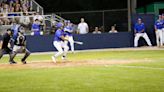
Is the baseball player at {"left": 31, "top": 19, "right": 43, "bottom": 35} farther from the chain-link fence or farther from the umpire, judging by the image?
the umpire

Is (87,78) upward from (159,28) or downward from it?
downward

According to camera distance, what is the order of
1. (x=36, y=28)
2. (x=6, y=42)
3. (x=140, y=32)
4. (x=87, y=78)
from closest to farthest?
(x=87, y=78) → (x=6, y=42) → (x=36, y=28) → (x=140, y=32)

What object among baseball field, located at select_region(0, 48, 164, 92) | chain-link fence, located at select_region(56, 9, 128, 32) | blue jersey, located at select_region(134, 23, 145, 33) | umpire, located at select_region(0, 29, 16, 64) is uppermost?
chain-link fence, located at select_region(56, 9, 128, 32)

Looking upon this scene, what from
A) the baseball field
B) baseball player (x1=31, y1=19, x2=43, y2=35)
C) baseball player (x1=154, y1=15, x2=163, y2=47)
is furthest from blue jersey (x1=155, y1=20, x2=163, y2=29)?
the baseball field

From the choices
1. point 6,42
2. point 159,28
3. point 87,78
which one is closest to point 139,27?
point 159,28

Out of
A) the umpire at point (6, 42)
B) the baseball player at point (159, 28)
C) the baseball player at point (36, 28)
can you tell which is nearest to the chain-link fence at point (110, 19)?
the baseball player at point (159, 28)

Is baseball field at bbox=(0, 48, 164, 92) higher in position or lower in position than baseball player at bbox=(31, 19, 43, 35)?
lower

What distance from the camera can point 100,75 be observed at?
559 inches

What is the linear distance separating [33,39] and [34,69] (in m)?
12.5

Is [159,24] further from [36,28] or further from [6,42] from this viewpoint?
[6,42]

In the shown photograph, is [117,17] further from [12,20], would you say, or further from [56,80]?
[56,80]

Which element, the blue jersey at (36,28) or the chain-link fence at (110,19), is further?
the chain-link fence at (110,19)

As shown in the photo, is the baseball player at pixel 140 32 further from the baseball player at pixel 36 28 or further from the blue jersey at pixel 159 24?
the baseball player at pixel 36 28

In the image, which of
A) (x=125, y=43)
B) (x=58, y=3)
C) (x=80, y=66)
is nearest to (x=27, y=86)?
(x=80, y=66)
